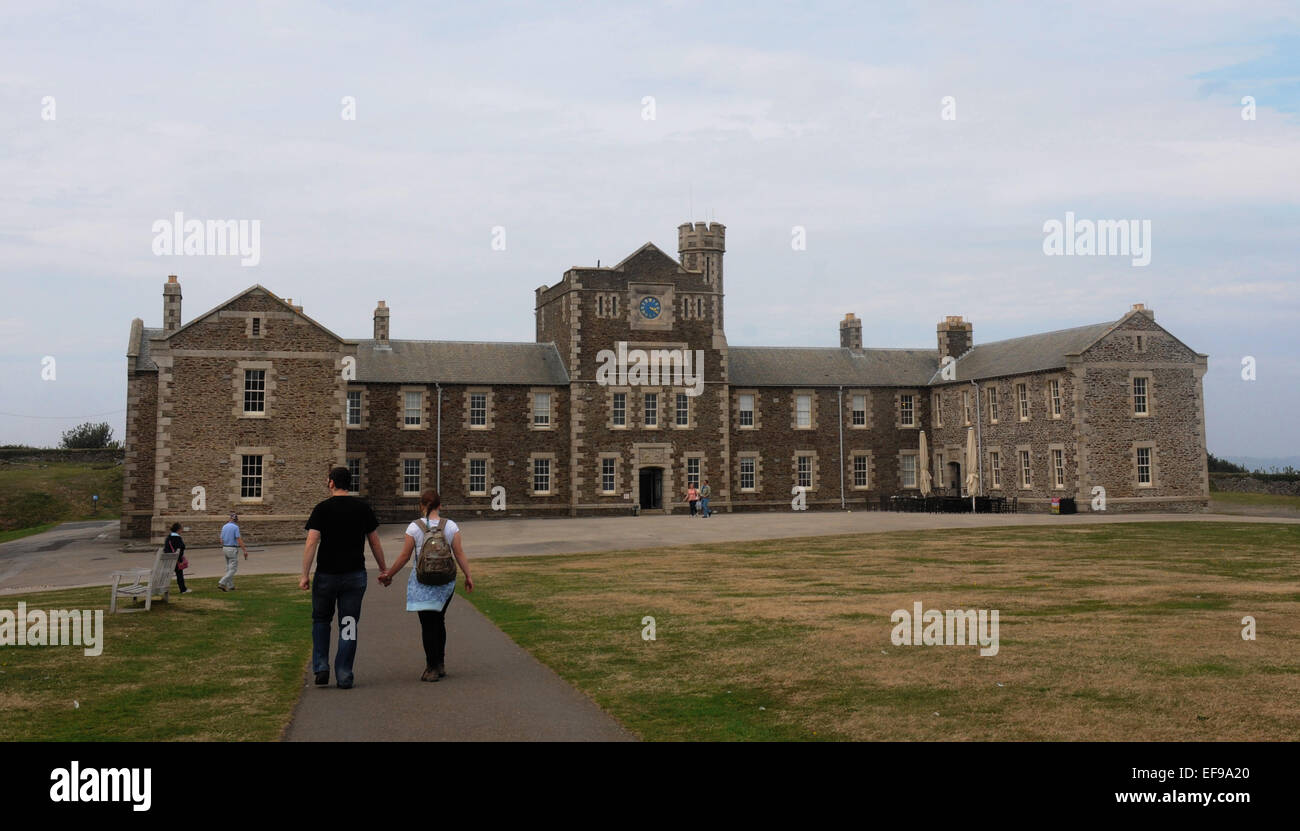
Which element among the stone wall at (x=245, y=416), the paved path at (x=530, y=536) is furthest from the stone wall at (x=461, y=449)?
the stone wall at (x=245, y=416)

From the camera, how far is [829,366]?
5706 centimetres

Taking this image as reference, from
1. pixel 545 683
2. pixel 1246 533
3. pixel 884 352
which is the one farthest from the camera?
pixel 884 352

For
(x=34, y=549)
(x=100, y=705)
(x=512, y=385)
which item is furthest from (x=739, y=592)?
(x=512, y=385)

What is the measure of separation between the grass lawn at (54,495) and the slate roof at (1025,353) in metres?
47.7

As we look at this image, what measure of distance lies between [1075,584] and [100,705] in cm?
1612

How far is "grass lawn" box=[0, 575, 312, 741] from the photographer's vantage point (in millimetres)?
8828

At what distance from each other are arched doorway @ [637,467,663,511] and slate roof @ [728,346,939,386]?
6.71m

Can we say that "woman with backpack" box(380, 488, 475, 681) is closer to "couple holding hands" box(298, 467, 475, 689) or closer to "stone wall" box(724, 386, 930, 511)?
"couple holding hands" box(298, 467, 475, 689)

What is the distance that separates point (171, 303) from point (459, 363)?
1318cm

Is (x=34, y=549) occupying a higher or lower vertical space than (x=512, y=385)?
lower

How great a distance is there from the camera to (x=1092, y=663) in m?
11.1

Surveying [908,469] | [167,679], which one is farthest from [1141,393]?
[167,679]

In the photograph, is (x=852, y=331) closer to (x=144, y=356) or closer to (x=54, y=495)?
(x=144, y=356)
